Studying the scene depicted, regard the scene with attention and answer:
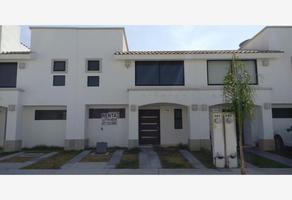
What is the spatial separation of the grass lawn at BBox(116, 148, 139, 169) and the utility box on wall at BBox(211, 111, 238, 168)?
3.34 m

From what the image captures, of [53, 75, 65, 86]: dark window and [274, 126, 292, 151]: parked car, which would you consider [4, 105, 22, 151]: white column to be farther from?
[274, 126, 292, 151]: parked car

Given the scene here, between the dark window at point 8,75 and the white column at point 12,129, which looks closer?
the white column at point 12,129

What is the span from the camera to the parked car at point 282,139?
48.8ft

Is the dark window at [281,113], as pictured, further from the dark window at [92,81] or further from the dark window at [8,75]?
the dark window at [8,75]

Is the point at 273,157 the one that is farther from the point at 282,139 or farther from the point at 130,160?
the point at 130,160

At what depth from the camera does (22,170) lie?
9.83 metres

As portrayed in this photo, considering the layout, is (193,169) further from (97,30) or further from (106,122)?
(97,30)

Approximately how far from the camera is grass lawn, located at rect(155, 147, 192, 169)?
10.7 m

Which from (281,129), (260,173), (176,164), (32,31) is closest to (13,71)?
(32,31)

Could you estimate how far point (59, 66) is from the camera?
52.4ft

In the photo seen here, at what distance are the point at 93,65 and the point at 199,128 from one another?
24.5 feet

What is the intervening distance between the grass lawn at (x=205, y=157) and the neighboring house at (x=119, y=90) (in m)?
0.94

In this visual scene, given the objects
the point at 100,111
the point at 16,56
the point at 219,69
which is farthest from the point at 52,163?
the point at 219,69

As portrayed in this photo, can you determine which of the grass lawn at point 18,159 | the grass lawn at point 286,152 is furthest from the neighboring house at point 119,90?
the grass lawn at point 18,159
